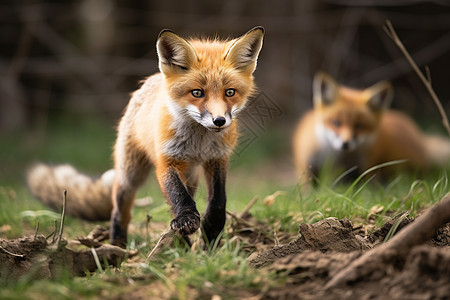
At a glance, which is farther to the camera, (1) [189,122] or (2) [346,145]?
(2) [346,145]

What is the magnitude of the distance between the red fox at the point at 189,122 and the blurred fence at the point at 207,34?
19.3 ft

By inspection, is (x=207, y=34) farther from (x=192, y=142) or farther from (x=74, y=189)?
(x=192, y=142)

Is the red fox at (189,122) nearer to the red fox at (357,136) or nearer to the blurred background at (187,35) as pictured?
the red fox at (357,136)

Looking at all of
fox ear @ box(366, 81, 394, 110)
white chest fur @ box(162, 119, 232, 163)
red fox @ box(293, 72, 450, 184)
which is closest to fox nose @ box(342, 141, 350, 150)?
red fox @ box(293, 72, 450, 184)

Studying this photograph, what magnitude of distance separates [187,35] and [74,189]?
19.4ft

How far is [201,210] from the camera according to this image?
4719mm

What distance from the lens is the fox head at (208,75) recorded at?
300cm

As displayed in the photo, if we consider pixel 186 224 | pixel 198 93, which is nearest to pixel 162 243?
pixel 186 224

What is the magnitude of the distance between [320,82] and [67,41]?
5.74m

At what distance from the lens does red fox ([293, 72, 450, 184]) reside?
6425 mm

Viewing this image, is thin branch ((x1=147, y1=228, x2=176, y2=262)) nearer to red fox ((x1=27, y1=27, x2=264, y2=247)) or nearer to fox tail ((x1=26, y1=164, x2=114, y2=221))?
red fox ((x1=27, y1=27, x2=264, y2=247))

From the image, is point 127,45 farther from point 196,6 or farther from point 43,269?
point 43,269

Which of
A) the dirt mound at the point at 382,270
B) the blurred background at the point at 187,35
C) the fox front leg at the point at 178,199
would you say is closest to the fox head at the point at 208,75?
the fox front leg at the point at 178,199

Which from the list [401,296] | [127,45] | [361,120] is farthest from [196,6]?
[401,296]
